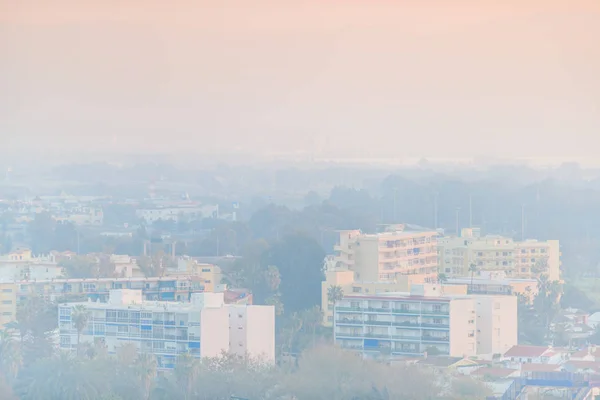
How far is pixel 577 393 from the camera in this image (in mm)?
13742

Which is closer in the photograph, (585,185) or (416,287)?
(416,287)

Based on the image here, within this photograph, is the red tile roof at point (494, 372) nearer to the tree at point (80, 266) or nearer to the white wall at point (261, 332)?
the white wall at point (261, 332)

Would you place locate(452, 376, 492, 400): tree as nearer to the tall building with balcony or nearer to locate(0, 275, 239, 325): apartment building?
Result: the tall building with balcony

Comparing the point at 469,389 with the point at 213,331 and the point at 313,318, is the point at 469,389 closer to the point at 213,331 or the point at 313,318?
the point at 213,331

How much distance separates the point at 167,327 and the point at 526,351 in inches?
114

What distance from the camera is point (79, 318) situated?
16031 millimetres

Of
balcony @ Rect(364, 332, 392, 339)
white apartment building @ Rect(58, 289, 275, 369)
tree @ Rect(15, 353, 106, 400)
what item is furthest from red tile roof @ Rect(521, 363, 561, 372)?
tree @ Rect(15, 353, 106, 400)

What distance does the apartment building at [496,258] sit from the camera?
22.0 meters

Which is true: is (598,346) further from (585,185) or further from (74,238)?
(585,185)

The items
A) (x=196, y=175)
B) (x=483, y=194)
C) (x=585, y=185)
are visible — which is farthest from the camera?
(x=196, y=175)

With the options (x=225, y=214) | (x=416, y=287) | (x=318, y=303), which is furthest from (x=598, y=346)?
(x=225, y=214)

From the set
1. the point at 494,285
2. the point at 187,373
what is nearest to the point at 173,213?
the point at 494,285

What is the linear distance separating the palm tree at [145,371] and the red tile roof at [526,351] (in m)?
2.98

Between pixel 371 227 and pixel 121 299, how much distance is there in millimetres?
9294
